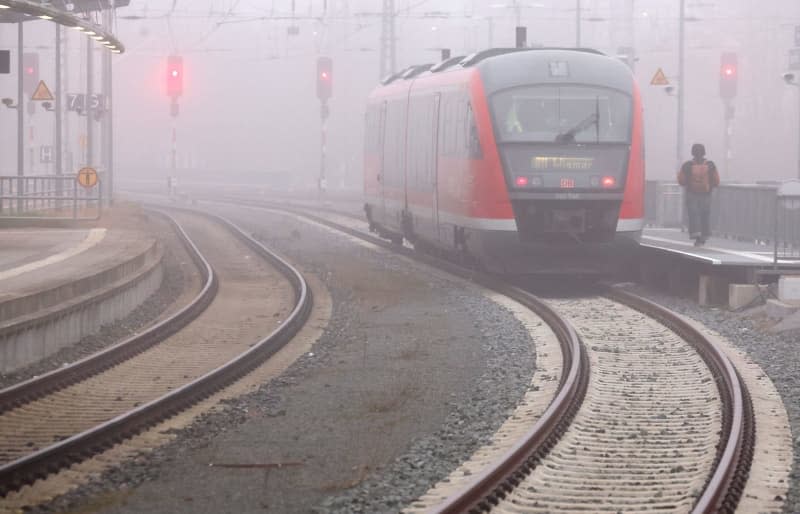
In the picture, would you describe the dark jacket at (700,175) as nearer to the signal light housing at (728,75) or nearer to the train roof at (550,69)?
the train roof at (550,69)

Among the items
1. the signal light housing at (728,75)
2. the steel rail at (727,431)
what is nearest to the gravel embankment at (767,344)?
the steel rail at (727,431)

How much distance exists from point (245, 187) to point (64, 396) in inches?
2181

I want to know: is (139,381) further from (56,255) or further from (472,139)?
(56,255)

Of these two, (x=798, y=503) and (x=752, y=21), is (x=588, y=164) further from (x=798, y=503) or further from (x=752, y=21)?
(x=752, y=21)

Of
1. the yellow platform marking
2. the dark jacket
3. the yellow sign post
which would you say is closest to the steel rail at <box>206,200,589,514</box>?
the dark jacket

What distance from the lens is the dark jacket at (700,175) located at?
65.8 ft

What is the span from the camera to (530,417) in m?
9.94

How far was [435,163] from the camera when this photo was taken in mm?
21281

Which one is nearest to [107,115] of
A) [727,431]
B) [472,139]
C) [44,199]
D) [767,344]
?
[44,199]

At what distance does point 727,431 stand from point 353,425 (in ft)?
8.35

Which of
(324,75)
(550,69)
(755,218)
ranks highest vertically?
(324,75)

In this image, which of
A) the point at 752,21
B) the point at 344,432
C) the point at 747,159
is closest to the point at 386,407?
the point at 344,432

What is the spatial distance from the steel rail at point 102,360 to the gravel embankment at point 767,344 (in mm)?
5591

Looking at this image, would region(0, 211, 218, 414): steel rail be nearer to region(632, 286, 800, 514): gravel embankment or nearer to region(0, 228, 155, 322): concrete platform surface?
region(0, 228, 155, 322): concrete platform surface
